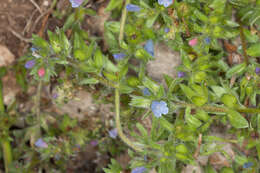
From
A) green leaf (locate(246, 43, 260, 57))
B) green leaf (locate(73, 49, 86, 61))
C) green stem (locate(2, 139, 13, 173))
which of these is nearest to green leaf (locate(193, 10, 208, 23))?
green leaf (locate(246, 43, 260, 57))

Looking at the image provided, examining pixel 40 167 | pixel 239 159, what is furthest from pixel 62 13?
pixel 239 159

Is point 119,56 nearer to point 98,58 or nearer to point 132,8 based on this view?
point 98,58

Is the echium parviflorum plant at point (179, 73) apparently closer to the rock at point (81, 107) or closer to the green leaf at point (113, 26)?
the green leaf at point (113, 26)

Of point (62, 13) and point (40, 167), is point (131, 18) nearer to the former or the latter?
point (62, 13)

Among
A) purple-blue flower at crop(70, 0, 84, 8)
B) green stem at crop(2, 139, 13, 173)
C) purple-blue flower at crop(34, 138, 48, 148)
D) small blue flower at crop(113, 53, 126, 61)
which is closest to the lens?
purple-blue flower at crop(70, 0, 84, 8)

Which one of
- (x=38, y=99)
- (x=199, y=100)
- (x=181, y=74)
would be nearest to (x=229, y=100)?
(x=199, y=100)

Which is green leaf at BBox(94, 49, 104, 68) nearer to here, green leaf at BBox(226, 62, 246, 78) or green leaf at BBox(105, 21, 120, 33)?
green leaf at BBox(105, 21, 120, 33)
